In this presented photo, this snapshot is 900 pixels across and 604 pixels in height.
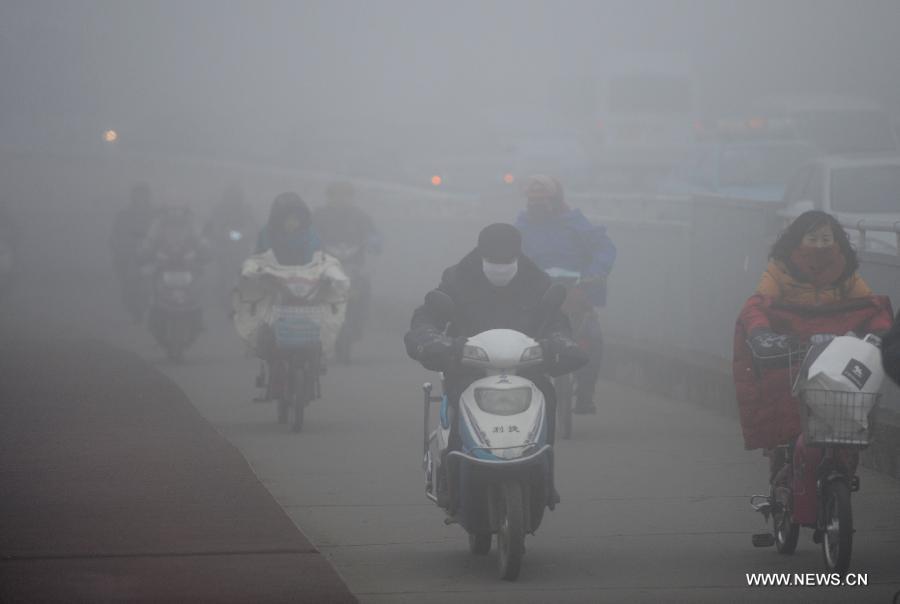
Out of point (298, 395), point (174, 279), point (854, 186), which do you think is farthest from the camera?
point (174, 279)

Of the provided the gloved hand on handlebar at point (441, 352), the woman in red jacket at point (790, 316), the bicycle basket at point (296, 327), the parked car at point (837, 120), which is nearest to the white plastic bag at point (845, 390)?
the woman in red jacket at point (790, 316)

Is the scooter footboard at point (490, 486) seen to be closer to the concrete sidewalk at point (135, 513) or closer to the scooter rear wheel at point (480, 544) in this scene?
the scooter rear wheel at point (480, 544)

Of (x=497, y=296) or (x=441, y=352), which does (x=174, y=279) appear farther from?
(x=441, y=352)

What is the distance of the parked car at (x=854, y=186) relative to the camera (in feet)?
57.1

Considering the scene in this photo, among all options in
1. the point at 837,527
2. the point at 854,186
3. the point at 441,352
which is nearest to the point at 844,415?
the point at 837,527

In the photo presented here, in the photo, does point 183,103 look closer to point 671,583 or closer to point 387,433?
point 387,433

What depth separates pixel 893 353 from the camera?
221 inches

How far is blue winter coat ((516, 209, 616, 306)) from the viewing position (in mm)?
12883

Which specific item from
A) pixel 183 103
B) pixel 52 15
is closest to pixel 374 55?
pixel 183 103

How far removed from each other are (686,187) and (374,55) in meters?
66.0

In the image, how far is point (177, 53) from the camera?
75312 mm

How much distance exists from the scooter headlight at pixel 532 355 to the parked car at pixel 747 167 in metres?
17.5

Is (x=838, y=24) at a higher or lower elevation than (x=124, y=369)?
higher

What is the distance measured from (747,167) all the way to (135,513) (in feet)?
59.2
